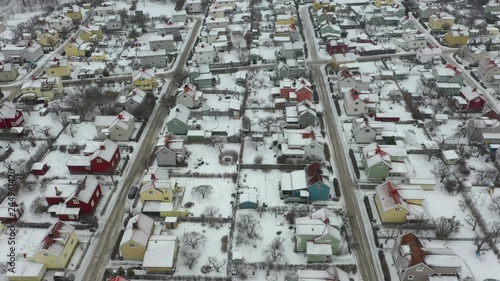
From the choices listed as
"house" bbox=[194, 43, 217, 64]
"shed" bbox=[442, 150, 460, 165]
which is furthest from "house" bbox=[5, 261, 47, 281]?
"house" bbox=[194, 43, 217, 64]

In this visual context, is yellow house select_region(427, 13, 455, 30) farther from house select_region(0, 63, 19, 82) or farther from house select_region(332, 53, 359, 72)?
house select_region(0, 63, 19, 82)

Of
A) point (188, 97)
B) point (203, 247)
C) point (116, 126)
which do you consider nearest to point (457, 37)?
point (188, 97)

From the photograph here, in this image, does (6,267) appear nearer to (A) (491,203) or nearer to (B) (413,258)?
(B) (413,258)

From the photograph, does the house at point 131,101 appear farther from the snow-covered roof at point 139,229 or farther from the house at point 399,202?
the house at point 399,202

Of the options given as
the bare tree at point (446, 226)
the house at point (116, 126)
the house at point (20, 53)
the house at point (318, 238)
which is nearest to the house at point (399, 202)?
the bare tree at point (446, 226)

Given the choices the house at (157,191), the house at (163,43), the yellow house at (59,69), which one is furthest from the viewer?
the house at (163,43)
